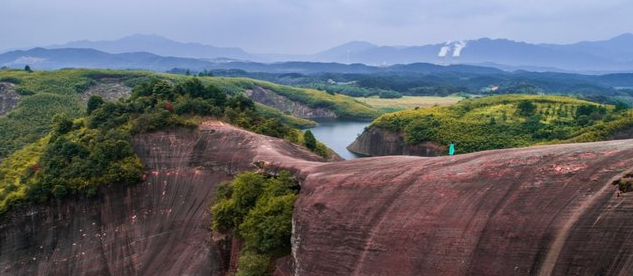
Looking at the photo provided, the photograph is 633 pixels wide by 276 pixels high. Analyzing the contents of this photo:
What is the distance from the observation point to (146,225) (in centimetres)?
3856

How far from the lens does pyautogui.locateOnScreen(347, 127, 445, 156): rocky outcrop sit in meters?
81.8

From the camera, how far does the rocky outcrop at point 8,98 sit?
288 feet

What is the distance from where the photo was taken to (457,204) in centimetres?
2147

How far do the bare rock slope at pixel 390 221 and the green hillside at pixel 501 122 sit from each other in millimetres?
47220

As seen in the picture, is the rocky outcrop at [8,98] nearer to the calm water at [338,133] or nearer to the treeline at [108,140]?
the treeline at [108,140]

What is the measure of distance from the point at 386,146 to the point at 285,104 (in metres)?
74.8

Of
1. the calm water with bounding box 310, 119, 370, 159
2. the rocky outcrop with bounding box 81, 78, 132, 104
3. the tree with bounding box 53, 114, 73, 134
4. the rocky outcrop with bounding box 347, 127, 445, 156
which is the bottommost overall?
the calm water with bounding box 310, 119, 370, 159

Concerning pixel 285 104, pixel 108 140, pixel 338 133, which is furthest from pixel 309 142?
pixel 285 104

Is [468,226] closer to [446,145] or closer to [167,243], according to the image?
[167,243]

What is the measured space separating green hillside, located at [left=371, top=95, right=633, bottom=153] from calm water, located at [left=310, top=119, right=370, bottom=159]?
8.98 metres

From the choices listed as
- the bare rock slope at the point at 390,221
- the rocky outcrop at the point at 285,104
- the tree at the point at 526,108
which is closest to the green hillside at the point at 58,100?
the rocky outcrop at the point at 285,104

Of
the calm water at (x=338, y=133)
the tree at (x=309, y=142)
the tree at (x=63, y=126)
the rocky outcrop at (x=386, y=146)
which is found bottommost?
the calm water at (x=338, y=133)

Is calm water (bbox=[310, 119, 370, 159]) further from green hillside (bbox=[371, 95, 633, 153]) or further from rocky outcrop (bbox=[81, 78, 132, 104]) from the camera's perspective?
rocky outcrop (bbox=[81, 78, 132, 104])

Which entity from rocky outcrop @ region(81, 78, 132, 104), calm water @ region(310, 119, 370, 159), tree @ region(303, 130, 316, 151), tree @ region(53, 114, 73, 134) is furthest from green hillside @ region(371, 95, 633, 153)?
rocky outcrop @ region(81, 78, 132, 104)
